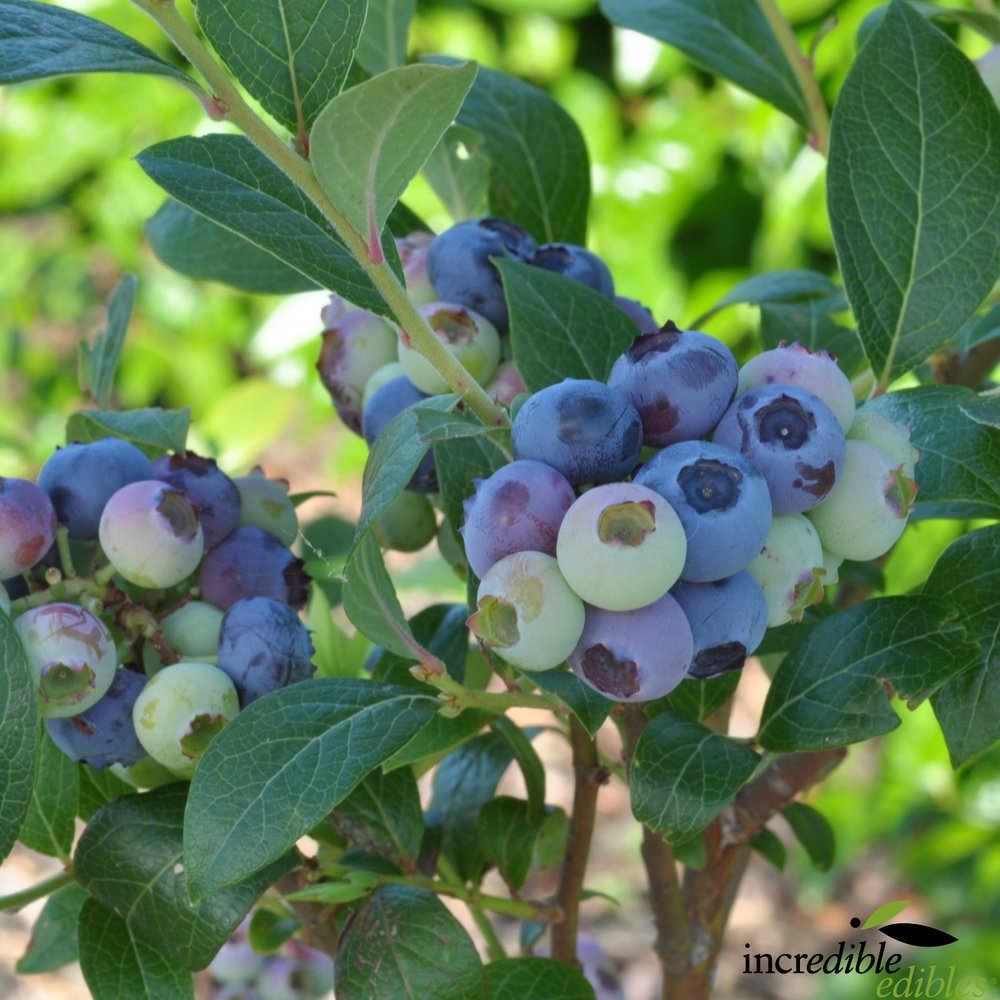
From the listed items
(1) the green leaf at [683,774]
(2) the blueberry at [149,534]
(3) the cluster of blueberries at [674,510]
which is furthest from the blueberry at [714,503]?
(2) the blueberry at [149,534]

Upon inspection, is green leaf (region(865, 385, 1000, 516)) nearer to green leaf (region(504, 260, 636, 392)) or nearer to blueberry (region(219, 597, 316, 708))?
green leaf (region(504, 260, 636, 392))

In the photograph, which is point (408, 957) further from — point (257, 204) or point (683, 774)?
point (257, 204)

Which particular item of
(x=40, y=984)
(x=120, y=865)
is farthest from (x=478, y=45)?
(x=120, y=865)

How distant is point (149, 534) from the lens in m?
0.58

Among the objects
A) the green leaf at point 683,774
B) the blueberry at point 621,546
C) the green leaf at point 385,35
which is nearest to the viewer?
the blueberry at point 621,546

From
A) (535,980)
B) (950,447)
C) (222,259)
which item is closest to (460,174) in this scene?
(222,259)

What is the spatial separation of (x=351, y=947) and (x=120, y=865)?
0.42ft

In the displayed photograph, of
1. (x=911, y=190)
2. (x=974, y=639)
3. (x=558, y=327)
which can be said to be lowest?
(x=974, y=639)

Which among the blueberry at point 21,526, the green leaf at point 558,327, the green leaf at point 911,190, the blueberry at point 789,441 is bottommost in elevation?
the blueberry at point 21,526

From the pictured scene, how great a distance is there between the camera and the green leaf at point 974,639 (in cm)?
61

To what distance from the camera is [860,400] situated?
2.43 feet

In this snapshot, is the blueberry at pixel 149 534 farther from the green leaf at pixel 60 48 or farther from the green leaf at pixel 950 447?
the green leaf at pixel 950 447

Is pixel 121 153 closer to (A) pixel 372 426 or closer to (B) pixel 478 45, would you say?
(B) pixel 478 45

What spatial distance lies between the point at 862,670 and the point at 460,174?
42 centimetres
